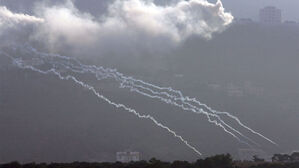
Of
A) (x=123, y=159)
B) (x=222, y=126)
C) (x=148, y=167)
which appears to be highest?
(x=222, y=126)

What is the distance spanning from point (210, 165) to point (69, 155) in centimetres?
4920

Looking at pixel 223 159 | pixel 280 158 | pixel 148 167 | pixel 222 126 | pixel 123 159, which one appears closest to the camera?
pixel 148 167

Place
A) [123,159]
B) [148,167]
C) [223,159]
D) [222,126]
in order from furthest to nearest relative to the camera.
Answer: [222,126] < [123,159] < [223,159] < [148,167]

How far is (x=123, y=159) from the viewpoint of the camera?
115 meters

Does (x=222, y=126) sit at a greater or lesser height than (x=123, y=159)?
greater

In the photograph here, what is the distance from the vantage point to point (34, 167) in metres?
71.0

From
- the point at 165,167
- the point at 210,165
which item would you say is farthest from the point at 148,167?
the point at 210,165

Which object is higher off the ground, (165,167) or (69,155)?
(69,155)

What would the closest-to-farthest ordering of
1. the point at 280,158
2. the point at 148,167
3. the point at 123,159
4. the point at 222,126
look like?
A: the point at 148,167 → the point at 280,158 → the point at 123,159 → the point at 222,126

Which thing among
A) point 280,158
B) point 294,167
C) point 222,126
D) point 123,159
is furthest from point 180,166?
point 222,126

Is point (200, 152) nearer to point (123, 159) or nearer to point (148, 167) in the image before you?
point (123, 159)

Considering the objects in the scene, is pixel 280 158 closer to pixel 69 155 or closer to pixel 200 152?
→ pixel 200 152

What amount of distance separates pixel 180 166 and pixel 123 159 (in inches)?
1742

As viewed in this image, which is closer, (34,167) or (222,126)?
(34,167)
